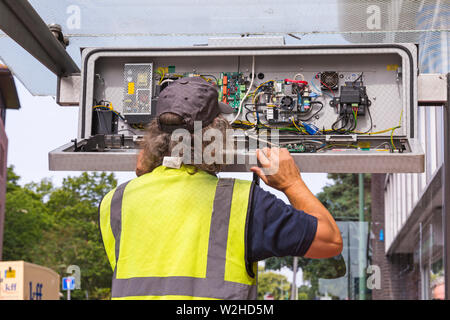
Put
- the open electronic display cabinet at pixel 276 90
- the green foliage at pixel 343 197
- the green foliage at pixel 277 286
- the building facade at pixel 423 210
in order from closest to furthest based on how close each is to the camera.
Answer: the open electronic display cabinet at pixel 276 90
the building facade at pixel 423 210
the green foliage at pixel 343 197
the green foliage at pixel 277 286

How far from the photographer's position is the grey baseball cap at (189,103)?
8.18ft

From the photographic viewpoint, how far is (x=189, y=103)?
8.25 ft

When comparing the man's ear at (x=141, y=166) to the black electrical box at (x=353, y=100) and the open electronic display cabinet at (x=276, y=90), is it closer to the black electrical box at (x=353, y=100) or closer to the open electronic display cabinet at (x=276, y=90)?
the open electronic display cabinet at (x=276, y=90)

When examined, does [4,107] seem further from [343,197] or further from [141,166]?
[141,166]

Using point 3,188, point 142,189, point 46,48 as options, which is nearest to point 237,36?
point 46,48

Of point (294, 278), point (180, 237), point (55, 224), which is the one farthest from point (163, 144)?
point (55, 224)

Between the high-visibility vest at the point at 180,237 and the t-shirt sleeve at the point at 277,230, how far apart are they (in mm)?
38

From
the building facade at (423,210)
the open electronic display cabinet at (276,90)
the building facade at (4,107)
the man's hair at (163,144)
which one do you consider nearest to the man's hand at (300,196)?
the man's hair at (163,144)

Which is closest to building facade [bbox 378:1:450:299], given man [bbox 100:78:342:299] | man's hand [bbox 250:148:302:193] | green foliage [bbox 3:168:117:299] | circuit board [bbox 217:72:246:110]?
circuit board [bbox 217:72:246:110]

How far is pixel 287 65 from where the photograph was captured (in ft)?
14.3

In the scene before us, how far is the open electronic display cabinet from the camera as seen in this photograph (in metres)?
4.05

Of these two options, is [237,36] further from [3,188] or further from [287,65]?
[3,188]
